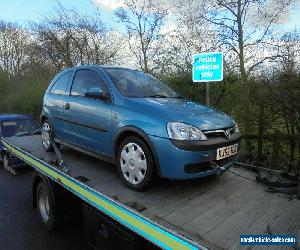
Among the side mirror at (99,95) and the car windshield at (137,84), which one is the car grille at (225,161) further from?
the side mirror at (99,95)

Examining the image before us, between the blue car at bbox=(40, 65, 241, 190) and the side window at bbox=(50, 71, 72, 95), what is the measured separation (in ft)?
0.56

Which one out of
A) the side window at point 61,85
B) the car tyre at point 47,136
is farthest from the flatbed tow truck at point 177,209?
the side window at point 61,85

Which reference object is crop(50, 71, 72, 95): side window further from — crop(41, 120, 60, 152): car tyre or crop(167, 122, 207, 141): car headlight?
crop(167, 122, 207, 141): car headlight

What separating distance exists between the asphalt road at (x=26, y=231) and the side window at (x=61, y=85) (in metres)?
2.16

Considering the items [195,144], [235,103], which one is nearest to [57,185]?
[195,144]

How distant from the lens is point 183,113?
3.37 meters

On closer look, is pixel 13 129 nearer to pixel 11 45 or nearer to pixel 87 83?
pixel 87 83

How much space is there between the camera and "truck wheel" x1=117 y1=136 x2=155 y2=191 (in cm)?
327

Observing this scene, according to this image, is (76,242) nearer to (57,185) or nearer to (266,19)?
(57,185)

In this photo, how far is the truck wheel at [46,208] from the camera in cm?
447

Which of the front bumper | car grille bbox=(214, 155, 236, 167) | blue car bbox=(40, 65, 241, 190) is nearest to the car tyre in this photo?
blue car bbox=(40, 65, 241, 190)

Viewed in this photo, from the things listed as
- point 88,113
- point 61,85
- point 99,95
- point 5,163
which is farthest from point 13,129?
point 99,95

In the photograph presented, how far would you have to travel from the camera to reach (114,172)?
4051mm

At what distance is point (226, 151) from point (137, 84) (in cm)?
159
